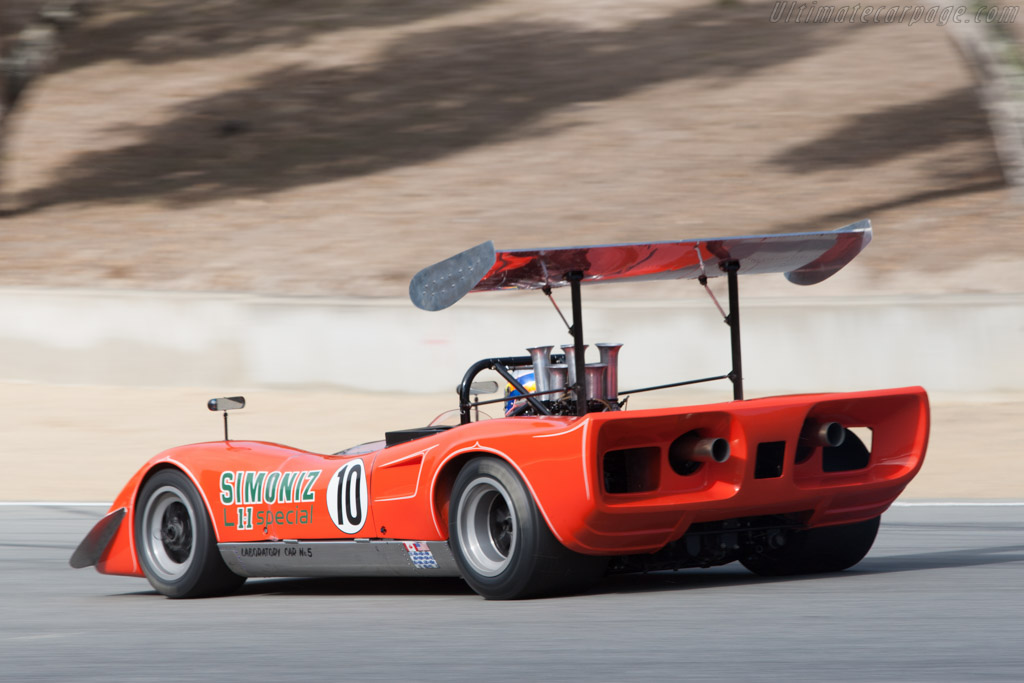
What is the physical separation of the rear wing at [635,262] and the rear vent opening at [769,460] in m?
0.87

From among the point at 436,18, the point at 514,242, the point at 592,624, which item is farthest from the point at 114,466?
the point at 436,18

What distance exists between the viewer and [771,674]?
15.1ft

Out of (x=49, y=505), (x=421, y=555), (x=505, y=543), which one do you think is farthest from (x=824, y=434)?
(x=49, y=505)

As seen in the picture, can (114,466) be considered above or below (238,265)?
below

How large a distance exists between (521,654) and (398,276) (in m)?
16.0

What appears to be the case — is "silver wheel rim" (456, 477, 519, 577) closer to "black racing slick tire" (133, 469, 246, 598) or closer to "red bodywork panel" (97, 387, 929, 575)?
"red bodywork panel" (97, 387, 929, 575)

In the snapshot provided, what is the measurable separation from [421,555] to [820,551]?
6.19ft

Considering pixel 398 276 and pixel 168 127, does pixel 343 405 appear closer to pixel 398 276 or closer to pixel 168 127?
pixel 398 276

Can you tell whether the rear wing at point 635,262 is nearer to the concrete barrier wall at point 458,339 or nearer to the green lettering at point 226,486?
the green lettering at point 226,486

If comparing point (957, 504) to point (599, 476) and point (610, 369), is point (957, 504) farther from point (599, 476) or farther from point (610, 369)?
point (599, 476)

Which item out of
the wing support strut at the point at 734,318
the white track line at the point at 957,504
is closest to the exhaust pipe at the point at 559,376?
the wing support strut at the point at 734,318

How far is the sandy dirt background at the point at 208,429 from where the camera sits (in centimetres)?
1337

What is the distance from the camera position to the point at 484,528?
6.26m
